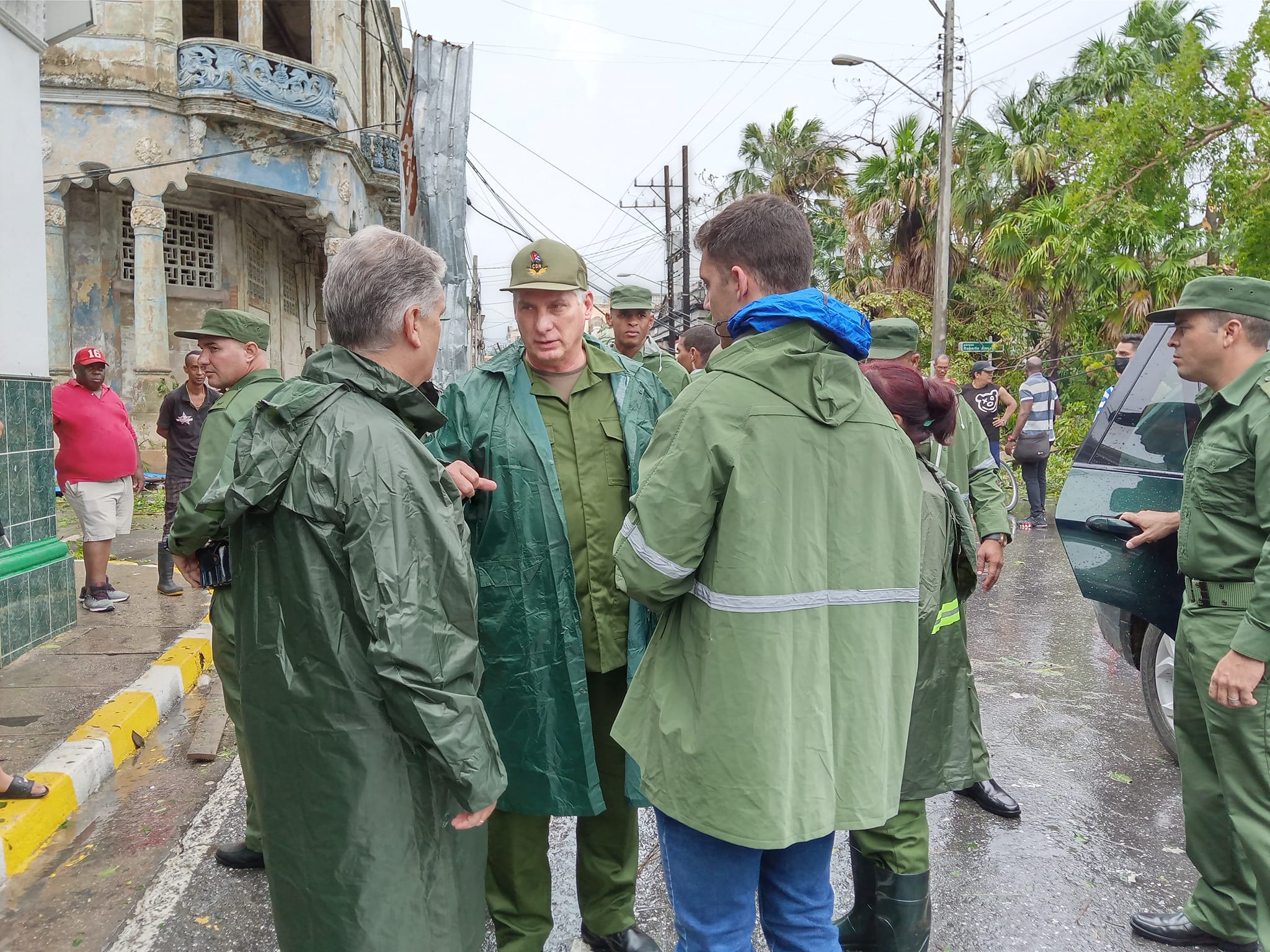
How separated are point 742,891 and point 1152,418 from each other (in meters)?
2.85

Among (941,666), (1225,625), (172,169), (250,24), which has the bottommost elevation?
(941,666)

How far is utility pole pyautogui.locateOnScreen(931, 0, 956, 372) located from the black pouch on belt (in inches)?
614

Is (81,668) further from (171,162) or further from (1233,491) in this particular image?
(171,162)

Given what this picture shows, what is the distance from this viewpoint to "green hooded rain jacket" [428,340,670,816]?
2664mm

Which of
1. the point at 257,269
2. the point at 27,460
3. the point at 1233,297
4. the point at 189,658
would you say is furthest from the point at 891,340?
the point at 257,269

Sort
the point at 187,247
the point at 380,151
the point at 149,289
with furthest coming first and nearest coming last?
1. the point at 380,151
2. the point at 187,247
3. the point at 149,289

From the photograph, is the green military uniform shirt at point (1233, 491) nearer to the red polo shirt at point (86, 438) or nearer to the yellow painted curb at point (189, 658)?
the yellow painted curb at point (189, 658)

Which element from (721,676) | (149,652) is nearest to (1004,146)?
(149,652)

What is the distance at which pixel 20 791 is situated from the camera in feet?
12.4

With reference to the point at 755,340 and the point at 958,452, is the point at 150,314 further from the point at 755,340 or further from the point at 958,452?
the point at 755,340

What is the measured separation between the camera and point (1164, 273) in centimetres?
1507

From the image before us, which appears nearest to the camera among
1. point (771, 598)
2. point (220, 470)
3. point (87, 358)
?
point (771, 598)

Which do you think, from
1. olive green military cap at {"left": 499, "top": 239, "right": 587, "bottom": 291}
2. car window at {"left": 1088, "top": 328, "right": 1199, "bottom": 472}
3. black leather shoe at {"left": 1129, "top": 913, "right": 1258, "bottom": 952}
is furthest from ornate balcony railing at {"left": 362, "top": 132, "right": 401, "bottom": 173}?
black leather shoe at {"left": 1129, "top": 913, "right": 1258, "bottom": 952}

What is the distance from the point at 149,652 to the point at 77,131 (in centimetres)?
1146
